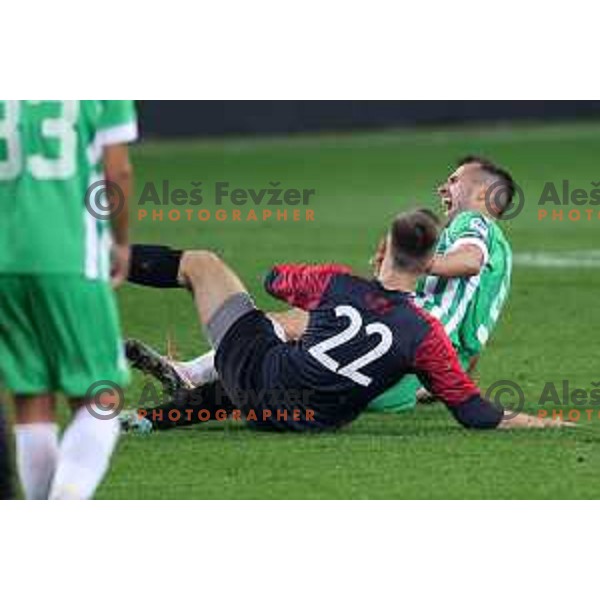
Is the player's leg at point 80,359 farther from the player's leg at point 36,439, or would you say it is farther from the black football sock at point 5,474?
the black football sock at point 5,474

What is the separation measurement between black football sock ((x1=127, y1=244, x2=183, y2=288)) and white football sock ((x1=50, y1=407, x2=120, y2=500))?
2173 mm

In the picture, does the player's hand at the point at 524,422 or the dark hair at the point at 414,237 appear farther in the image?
the player's hand at the point at 524,422

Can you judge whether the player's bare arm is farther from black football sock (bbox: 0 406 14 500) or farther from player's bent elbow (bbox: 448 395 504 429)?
player's bent elbow (bbox: 448 395 504 429)

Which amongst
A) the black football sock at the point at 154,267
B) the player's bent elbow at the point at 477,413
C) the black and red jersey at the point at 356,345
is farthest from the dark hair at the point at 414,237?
the black football sock at the point at 154,267

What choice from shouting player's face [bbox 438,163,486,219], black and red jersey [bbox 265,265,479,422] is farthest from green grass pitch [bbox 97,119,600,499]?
shouting player's face [bbox 438,163,486,219]

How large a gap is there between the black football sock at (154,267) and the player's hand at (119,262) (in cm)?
208

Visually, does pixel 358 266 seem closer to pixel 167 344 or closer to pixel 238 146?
pixel 167 344

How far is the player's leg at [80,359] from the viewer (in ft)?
21.8

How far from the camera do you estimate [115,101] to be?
21.7 ft

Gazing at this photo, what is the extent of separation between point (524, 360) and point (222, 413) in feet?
8.14

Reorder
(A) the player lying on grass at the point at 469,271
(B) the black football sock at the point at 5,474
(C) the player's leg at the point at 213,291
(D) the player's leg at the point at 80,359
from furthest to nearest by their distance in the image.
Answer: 1. (A) the player lying on grass at the point at 469,271
2. (C) the player's leg at the point at 213,291
3. (B) the black football sock at the point at 5,474
4. (D) the player's leg at the point at 80,359

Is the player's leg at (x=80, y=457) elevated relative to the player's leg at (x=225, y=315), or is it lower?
elevated

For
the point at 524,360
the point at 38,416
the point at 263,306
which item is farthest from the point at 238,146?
the point at 38,416

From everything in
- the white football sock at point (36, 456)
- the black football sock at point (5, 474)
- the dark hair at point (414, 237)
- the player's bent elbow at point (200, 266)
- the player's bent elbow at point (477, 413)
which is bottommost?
the player's bent elbow at point (477, 413)
